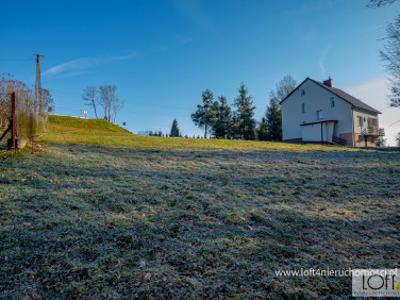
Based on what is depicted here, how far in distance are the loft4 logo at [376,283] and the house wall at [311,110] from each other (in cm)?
2635

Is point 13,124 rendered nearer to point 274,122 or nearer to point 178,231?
point 178,231

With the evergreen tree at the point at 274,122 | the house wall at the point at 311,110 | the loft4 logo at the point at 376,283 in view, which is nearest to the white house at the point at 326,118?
the house wall at the point at 311,110

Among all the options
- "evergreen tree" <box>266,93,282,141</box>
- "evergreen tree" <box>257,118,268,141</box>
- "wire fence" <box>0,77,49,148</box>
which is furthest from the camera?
"evergreen tree" <box>257,118,268,141</box>

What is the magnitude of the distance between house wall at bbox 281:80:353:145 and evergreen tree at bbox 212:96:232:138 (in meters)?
9.38

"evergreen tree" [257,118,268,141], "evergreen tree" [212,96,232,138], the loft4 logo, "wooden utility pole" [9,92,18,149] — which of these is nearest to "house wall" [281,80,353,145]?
"evergreen tree" [257,118,268,141]

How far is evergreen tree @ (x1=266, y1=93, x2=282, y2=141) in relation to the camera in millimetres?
33844

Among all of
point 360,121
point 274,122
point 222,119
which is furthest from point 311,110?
point 222,119

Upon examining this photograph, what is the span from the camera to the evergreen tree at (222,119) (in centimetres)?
3775

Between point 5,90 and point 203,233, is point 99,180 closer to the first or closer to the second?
point 203,233

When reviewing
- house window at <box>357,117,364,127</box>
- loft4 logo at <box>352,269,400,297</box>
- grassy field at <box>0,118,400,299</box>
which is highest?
house window at <box>357,117,364,127</box>

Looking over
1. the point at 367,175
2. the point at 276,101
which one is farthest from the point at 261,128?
the point at 367,175

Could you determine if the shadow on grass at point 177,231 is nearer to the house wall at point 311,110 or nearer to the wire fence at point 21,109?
the wire fence at point 21,109

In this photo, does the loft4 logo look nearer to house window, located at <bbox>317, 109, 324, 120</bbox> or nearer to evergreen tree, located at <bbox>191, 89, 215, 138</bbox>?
house window, located at <bbox>317, 109, 324, 120</bbox>

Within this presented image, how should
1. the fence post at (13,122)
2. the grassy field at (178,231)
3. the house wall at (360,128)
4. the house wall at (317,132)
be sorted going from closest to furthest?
the grassy field at (178,231), the fence post at (13,122), the house wall at (360,128), the house wall at (317,132)
